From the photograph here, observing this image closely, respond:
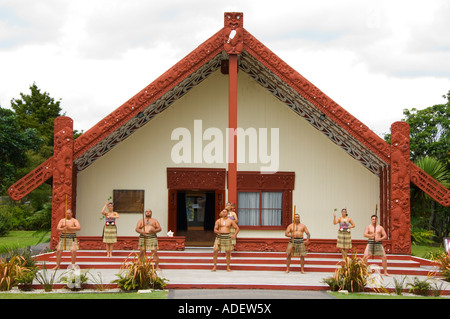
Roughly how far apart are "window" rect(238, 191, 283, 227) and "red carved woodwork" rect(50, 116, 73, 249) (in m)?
5.55

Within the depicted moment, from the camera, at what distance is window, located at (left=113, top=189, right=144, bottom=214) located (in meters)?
16.7

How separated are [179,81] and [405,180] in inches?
277

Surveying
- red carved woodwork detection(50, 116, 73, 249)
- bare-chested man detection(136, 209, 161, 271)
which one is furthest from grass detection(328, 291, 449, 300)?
red carved woodwork detection(50, 116, 73, 249)

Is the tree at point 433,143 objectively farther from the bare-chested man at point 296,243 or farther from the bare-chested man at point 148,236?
the bare-chested man at point 148,236

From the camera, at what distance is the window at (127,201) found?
16.7 meters

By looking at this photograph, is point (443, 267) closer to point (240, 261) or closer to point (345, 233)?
point (345, 233)

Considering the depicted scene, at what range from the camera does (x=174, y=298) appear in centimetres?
945

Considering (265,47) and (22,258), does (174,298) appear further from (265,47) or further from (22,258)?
(265,47)

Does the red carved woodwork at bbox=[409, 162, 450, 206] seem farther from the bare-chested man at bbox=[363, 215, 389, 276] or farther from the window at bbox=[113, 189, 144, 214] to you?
the window at bbox=[113, 189, 144, 214]

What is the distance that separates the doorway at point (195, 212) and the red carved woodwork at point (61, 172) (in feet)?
15.6

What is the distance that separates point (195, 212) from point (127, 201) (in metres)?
2.85

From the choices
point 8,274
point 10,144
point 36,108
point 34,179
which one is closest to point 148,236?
point 8,274

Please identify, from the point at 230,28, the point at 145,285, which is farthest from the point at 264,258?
the point at 230,28

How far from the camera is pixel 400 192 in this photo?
1462 cm
